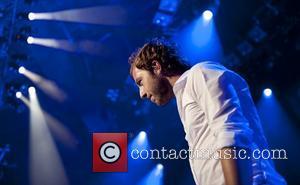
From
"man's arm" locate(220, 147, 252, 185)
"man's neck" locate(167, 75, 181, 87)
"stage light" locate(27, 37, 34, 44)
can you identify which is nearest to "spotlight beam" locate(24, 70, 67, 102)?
"stage light" locate(27, 37, 34, 44)

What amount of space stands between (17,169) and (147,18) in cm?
228

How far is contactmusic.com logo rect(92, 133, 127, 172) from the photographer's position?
432 cm

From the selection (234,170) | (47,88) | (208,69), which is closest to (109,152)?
(47,88)

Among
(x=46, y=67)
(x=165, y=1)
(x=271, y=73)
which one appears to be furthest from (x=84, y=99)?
(x=271, y=73)

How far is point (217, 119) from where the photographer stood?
3.49ft

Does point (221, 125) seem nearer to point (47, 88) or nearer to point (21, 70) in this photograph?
point (47, 88)

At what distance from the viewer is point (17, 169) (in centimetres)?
430

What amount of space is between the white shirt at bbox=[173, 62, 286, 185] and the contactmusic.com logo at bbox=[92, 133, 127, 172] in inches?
125

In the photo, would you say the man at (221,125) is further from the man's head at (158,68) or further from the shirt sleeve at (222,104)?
the man's head at (158,68)

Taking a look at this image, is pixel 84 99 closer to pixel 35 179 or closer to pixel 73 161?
pixel 73 161

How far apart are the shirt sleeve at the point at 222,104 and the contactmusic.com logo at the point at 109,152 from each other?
3.29m

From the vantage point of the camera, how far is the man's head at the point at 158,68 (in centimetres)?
140

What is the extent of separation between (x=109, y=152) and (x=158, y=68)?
3041 millimetres

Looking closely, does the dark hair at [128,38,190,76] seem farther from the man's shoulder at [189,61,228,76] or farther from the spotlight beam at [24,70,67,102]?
the spotlight beam at [24,70,67,102]
